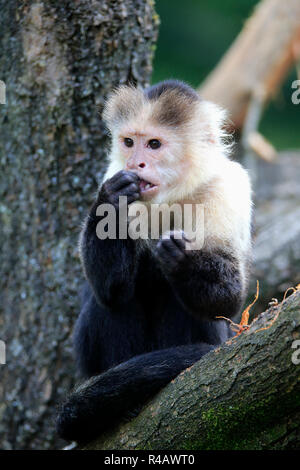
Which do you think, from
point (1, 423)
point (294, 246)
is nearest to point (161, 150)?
point (1, 423)

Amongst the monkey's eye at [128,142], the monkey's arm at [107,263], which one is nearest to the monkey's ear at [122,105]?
the monkey's eye at [128,142]

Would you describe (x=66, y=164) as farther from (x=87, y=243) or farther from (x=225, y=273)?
(x=225, y=273)

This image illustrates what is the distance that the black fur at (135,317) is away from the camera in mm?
2500

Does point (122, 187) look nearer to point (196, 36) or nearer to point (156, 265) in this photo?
point (156, 265)

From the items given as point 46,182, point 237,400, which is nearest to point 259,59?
point 46,182

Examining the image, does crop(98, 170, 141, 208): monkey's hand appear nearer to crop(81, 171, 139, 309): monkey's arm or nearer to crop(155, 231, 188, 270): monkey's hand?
crop(81, 171, 139, 309): monkey's arm

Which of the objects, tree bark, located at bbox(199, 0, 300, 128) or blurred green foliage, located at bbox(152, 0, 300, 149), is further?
blurred green foliage, located at bbox(152, 0, 300, 149)

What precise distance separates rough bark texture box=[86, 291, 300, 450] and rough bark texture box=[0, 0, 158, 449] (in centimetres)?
105

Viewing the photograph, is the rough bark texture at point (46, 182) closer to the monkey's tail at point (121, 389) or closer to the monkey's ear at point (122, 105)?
the monkey's ear at point (122, 105)

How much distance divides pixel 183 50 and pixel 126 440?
6900 mm

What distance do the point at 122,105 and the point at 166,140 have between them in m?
0.30

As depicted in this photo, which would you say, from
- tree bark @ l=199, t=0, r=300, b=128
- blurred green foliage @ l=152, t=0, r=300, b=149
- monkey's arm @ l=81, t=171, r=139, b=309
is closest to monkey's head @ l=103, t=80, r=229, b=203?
monkey's arm @ l=81, t=171, r=139, b=309

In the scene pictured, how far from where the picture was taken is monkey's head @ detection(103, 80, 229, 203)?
273cm

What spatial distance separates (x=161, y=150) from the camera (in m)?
2.77
